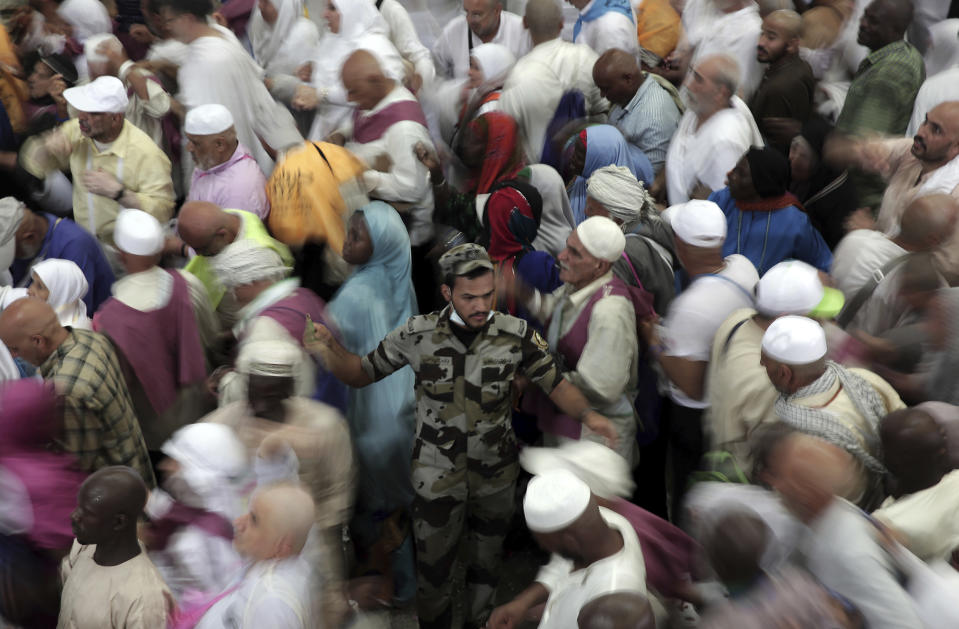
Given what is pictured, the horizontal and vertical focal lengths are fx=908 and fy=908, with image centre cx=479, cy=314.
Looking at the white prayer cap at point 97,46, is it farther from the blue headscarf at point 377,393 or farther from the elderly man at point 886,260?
the elderly man at point 886,260

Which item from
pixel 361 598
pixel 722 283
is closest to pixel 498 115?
pixel 722 283

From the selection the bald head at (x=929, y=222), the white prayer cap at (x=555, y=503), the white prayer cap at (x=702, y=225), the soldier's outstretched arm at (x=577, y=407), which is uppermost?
the bald head at (x=929, y=222)

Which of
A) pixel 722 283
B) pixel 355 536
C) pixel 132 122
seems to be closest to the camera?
pixel 722 283

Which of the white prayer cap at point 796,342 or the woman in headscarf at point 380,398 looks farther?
the woman in headscarf at point 380,398

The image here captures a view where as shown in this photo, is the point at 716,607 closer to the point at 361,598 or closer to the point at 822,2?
the point at 361,598

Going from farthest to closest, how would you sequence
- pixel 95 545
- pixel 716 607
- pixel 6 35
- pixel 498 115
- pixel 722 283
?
pixel 6 35 < pixel 498 115 < pixel 722 283 < pixel 95 545 < pixel 716 607

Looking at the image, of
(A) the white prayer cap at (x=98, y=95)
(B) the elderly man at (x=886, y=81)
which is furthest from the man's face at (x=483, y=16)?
(A) the white prayer cap at (x=98, y=95)

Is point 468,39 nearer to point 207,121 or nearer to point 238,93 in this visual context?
point 238,93

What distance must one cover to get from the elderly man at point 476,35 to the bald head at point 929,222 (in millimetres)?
3570

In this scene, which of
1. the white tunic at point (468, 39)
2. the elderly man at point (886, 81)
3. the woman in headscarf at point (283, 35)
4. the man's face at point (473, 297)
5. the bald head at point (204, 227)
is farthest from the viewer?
the white tunic at point (468, 39)

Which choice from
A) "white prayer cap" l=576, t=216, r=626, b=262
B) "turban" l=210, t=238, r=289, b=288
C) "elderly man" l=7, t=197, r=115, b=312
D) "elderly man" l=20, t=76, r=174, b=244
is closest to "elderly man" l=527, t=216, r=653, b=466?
"white prayer cap" l=576, t=216, r=626, b=262

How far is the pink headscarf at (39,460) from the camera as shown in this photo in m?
3.30

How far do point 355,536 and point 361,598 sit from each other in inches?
46.8

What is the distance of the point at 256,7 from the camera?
265 inches
